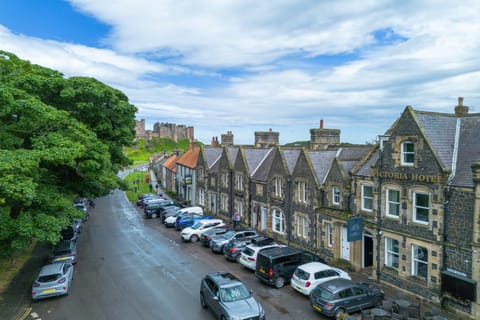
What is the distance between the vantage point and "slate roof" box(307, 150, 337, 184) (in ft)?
84.8

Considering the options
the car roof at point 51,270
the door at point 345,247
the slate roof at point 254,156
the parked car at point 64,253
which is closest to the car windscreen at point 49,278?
the car roof at point 51,270

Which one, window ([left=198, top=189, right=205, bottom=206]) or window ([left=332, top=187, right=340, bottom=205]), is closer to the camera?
window ([left=332, top=187, right=340, bottom=205])

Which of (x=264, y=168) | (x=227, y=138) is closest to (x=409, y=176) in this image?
(x=264, y=168)

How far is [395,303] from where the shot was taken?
1576 centimetres

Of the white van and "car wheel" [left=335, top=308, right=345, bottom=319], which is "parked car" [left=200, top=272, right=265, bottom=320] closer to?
"car wheel" [left=335, top=308, right=345, bottom=319]

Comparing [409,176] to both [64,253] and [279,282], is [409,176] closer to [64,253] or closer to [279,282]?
[279,282]

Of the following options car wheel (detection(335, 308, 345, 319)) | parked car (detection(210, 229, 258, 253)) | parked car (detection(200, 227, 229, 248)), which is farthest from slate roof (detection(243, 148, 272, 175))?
car wheel (detection(335, 308, 345, 319))

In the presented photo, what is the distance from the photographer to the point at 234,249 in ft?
79.8

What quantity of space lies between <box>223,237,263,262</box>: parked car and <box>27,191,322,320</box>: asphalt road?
1.55 feet

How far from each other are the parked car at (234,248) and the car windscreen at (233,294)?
849 centimetres

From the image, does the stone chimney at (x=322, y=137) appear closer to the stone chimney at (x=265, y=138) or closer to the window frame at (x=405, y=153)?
the stone chimney at (x=265, y=138)

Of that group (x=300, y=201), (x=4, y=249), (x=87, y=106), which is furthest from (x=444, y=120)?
(x=4, y=249)

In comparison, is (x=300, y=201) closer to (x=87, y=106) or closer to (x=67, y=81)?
(x=87, y=106)

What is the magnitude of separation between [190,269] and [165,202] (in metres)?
22.5
